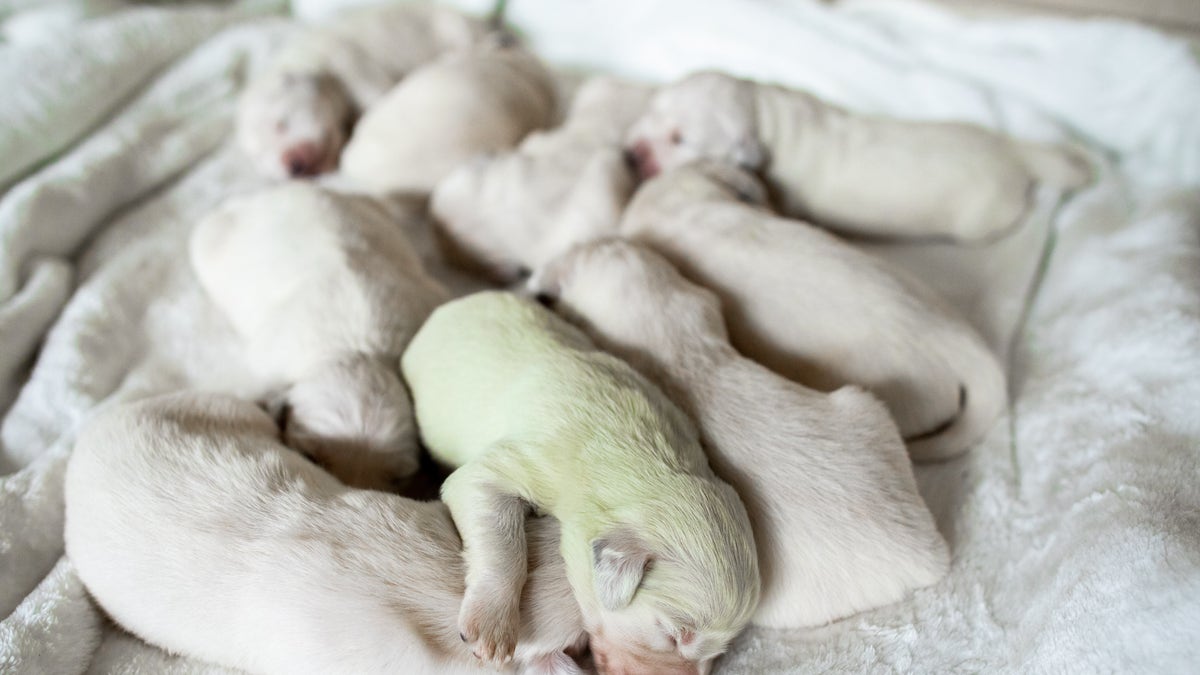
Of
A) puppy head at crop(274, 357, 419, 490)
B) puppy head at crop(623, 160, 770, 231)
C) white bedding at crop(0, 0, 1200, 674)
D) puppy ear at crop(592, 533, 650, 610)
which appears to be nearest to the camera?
puppy ear at crop(592, 533, 650, 610)

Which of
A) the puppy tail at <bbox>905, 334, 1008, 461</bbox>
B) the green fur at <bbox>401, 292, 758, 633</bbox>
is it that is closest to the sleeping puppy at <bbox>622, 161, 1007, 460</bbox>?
the puppy tail at <bbox>905, 334, 1008, 461</bbox>

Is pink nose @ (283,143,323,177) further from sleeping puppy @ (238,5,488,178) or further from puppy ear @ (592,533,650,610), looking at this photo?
puppy ear @ (592,533,650,610)

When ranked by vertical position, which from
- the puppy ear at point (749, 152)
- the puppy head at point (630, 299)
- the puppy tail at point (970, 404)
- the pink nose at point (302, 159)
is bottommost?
the puppy tail at point (970, 404)

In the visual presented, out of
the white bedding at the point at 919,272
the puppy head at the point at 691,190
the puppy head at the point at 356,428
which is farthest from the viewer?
the puppy head at the point at 691,190

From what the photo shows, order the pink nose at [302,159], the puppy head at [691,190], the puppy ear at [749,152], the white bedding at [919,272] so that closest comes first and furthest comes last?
the white bedding at [919,272]
the puppy head at [691,190]
the puppy ear at [749,152]
the pink nose at [302,159]

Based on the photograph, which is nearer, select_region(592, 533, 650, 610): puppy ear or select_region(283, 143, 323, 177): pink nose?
select_region(592, 533, 650, 610): puppy ear

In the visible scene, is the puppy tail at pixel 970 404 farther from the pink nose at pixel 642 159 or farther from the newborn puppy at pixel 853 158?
the pink nose at pixel 642 159

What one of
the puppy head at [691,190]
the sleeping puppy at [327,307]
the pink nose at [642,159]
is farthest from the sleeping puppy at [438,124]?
the puppy head at [691,190]

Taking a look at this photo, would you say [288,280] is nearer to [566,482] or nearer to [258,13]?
[566,482]

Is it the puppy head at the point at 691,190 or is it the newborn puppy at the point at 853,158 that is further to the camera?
the newborn puppy at the point at 853,158
